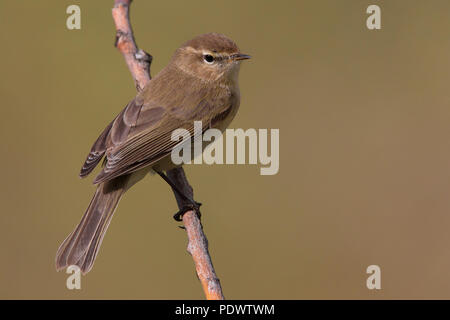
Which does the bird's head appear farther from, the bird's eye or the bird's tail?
the bird's tail

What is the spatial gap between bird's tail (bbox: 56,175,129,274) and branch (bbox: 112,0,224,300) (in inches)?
15.8

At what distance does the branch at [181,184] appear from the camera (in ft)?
10.4

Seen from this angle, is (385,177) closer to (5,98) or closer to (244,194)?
(244,194)

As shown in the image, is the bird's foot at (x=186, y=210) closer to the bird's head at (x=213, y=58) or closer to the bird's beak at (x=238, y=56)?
the bird's head at (x=213, y=58)

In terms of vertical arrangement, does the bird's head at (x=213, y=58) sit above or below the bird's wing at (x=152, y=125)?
above

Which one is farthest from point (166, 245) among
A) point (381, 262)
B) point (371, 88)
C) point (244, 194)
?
point (371, 88)

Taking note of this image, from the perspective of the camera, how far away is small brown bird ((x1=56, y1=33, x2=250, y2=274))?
12.6ft

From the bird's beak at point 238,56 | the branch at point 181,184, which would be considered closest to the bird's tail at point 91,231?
the branch at point 181,184

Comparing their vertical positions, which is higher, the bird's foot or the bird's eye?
the bird's eye

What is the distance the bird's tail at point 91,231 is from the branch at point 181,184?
401 mm

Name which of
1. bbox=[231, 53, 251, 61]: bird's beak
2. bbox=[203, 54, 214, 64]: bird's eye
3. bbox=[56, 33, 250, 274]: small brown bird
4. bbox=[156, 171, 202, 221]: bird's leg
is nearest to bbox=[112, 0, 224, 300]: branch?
bbox=[156, 171, 202, 221]: bird's leg

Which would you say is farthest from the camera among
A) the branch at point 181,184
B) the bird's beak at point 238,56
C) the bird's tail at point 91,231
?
the bird's beak at point 238,56

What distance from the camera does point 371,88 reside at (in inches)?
259

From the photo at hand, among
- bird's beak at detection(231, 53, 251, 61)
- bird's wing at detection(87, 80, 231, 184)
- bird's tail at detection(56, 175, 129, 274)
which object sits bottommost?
bird's tail at detection(56, 175, 129, 274)
